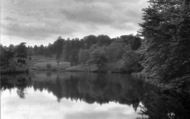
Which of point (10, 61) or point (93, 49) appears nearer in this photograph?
point (10, 61)

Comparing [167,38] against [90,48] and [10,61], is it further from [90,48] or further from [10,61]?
[90,48]

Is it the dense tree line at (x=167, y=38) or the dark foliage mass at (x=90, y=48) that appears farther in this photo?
the dark foliage mass at (x=90, y=48)

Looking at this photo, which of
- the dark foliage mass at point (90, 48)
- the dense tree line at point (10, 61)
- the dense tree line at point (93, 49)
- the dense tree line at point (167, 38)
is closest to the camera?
the dense tree line at point (167, 38)

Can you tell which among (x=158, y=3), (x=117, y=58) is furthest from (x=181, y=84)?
(x=117, y=58)

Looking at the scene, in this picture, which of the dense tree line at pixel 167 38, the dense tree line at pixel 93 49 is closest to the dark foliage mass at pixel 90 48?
the dense tree line at pixel 93 49

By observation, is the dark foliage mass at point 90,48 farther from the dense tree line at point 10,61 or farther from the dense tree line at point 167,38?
the dense tree line at point 167,38

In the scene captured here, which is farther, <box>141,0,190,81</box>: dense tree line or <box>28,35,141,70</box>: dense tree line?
<box>28,35,141,70</box>: dense tree line

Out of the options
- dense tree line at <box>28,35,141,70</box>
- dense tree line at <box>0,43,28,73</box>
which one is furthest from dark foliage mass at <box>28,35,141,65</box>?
dense tree line at <box>0,43,28,73</box>

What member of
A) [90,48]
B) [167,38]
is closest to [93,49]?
[90,48]

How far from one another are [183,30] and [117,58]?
217 ft

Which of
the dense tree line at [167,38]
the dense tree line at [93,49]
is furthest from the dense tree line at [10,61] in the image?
the dense tree line at [167,38]

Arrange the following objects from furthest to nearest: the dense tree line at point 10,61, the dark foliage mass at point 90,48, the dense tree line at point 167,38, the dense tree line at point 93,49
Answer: the dark foliage mass at point 90,48, the dense tree line at point 93,49, the dense tree line at point 10,61, the dense tree line at point 167,38

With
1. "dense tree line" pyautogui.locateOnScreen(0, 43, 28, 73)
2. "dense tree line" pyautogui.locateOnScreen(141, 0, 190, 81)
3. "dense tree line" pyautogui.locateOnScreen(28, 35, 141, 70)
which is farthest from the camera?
"dense tree line" pyautogui.locateOnScreen(28, 35, 141, 70)

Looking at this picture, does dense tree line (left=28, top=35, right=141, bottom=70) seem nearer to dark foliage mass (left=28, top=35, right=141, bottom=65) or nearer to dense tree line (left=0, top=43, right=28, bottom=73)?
dark foliage mass (left=28, top=35, right=141, bottom=65)
